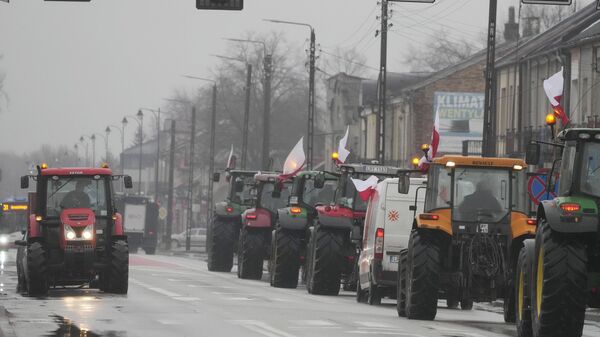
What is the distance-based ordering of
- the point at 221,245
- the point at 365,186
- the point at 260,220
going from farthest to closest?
the point at 221,245 < the point at 260,220 < the point at 365,186

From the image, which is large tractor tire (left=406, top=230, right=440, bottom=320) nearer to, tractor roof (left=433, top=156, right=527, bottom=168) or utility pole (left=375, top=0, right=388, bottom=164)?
tractor roof (left=433, top=156, right=527, bottom=168)

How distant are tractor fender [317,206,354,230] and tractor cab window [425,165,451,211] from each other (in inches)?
286

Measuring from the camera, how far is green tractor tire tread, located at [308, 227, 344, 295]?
30.6 metres

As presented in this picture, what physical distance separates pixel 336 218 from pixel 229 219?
43.1 feet

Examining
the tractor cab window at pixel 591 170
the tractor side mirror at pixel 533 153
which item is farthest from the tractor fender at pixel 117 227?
the tractor cab window at pixel 591 170

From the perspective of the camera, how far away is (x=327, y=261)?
3070 centimetres

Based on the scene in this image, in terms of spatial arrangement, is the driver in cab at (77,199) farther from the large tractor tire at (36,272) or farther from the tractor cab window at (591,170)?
the tractor cab window at (591,170)

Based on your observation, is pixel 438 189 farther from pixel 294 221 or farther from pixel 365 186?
pixel 294 221

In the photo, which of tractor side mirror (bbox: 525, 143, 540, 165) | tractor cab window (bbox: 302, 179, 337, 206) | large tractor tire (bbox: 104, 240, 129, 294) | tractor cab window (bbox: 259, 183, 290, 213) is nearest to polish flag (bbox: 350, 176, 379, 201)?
large tractor tire (bbox: 104, 240, 129, 294)

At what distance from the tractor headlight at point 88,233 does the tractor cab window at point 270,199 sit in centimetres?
1163

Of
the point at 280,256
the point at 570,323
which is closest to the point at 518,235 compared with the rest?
the point at 570,323

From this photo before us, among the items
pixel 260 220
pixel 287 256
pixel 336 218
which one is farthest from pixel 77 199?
pixel 260 220

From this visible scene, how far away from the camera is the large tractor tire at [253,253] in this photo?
3900cm

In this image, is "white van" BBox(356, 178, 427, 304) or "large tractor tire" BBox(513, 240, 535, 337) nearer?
"large tractor tire" BBox(513, 240, 535, 337)
